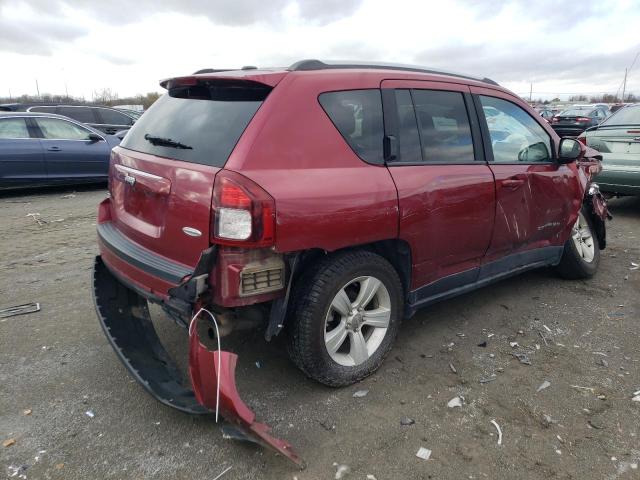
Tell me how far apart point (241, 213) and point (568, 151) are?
2927 millimetres

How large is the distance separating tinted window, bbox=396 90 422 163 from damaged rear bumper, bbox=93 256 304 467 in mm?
1588

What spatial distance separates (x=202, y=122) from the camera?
2795 mm

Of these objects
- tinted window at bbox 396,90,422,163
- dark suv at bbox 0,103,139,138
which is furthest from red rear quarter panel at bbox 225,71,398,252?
dark suv at bbox 0,103,139,138

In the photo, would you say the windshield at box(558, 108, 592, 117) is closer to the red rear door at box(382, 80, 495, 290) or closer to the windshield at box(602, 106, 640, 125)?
the windshield at box(602, 106, 640, 125)

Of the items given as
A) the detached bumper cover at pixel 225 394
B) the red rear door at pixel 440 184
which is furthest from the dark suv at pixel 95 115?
the detached bumper cover at pixel 225 394

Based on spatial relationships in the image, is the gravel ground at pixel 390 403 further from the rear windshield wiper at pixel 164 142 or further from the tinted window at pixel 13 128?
the tinted window at pixel 13 128

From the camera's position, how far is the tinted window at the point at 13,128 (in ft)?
29.3

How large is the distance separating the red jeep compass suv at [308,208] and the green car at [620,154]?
4276 millimetres

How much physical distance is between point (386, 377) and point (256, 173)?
1549 millimetres

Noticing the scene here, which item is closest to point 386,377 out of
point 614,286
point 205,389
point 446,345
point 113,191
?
point 446,345

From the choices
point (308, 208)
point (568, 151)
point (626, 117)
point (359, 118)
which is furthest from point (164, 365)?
point (626, 117)

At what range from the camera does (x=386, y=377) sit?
3.15 meters

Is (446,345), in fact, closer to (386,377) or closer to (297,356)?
(386,377)

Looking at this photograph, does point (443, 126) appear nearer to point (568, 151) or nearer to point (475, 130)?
point (475, 130)
